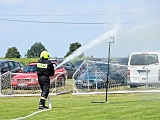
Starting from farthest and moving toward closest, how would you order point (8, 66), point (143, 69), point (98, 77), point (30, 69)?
point (8, 66) → point (30, 69) → point (98, 77) → point (143, 69)

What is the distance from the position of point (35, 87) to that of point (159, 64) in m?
6.47

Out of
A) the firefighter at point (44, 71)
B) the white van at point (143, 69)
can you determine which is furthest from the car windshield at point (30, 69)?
the firefighter at point (44, 71)

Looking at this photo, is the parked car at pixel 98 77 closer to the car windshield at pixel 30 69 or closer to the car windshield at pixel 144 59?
the car windshield at pixel 144 59

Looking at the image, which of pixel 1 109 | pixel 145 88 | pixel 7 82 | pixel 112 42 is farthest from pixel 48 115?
pixel 7 82

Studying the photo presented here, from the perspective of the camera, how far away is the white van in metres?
22.5

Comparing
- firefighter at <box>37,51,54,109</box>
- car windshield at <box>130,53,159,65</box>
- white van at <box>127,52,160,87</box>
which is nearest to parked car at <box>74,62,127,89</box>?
white van at <box>127,52,160,87</box>

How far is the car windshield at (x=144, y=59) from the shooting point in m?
23.6

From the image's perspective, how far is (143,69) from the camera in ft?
76.2

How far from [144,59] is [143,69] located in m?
1.02

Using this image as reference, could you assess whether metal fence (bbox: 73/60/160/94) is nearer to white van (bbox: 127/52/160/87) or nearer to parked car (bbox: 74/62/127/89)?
parked car (bbox: 74/62/127/89)

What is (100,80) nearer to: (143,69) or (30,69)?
(143,69)

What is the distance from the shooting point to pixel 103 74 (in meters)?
23.6

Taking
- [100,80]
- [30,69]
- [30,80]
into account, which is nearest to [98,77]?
[100,80]

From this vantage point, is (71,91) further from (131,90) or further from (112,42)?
(112,42)
